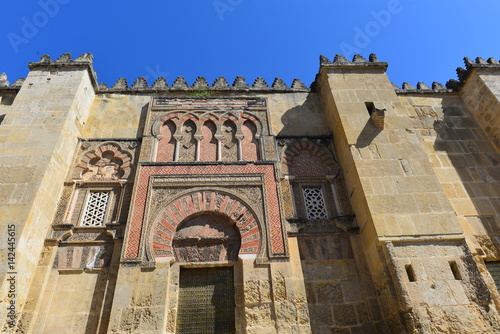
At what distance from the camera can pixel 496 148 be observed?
557cm

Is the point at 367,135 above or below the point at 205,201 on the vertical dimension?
above

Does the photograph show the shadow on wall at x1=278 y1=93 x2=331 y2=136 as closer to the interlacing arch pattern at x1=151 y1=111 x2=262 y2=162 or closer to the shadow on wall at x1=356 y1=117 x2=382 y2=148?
the interlacing arch pattern at x1=151 y1=111 x2=262 y2=162

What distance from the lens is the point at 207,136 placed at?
562cm

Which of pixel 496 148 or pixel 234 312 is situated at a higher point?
pixel 496 148

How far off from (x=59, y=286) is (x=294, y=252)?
3.10 meters

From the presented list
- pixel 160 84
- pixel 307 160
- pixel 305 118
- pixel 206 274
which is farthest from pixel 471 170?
pixel 160 84

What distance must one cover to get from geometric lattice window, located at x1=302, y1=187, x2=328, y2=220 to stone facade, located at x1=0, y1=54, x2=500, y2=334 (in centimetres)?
2

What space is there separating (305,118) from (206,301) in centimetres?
377

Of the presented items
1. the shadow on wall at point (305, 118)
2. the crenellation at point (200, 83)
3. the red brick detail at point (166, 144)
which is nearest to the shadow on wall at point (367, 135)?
the shadow on wall at point (305, 118)

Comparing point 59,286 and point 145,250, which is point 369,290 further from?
point 59,286

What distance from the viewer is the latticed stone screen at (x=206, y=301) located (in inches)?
148

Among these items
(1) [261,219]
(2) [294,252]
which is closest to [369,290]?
(2) [294,252]

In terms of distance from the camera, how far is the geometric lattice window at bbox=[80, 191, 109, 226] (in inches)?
180

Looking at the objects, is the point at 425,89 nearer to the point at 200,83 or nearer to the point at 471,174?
the point at 471,174
